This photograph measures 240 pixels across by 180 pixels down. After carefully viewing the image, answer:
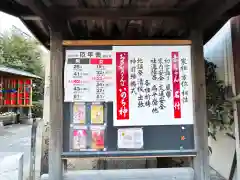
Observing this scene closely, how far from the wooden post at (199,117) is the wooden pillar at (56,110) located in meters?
1.46

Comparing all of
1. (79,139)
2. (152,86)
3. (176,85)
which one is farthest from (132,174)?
(176,85)

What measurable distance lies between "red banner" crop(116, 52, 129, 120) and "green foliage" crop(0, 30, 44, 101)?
1437cm

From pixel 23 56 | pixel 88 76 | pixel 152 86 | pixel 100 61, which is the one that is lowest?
pixel 152 86

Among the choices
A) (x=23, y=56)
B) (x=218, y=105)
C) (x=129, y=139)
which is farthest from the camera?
(x=23, y=56)

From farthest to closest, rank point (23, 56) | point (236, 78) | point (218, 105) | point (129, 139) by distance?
point (23, 56) < point (218, 105) < point (236, 78) < point (129, 139)

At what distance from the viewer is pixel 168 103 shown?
2547 mm

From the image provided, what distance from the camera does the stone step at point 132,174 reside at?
2518 mm

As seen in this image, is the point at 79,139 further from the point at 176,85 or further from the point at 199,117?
the point at 199,117

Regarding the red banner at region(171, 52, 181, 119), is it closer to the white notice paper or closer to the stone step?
the white notice paper

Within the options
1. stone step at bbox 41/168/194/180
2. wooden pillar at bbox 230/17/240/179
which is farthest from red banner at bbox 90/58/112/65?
wooden pillar at bbox 230/17/240/179

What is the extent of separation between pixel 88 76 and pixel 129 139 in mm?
803

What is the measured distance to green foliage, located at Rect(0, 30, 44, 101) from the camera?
52.4 ft

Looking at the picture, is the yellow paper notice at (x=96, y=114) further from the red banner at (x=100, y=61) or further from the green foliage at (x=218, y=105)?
the green foliage at (x=218, y=105)

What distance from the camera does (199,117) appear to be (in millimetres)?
2561
